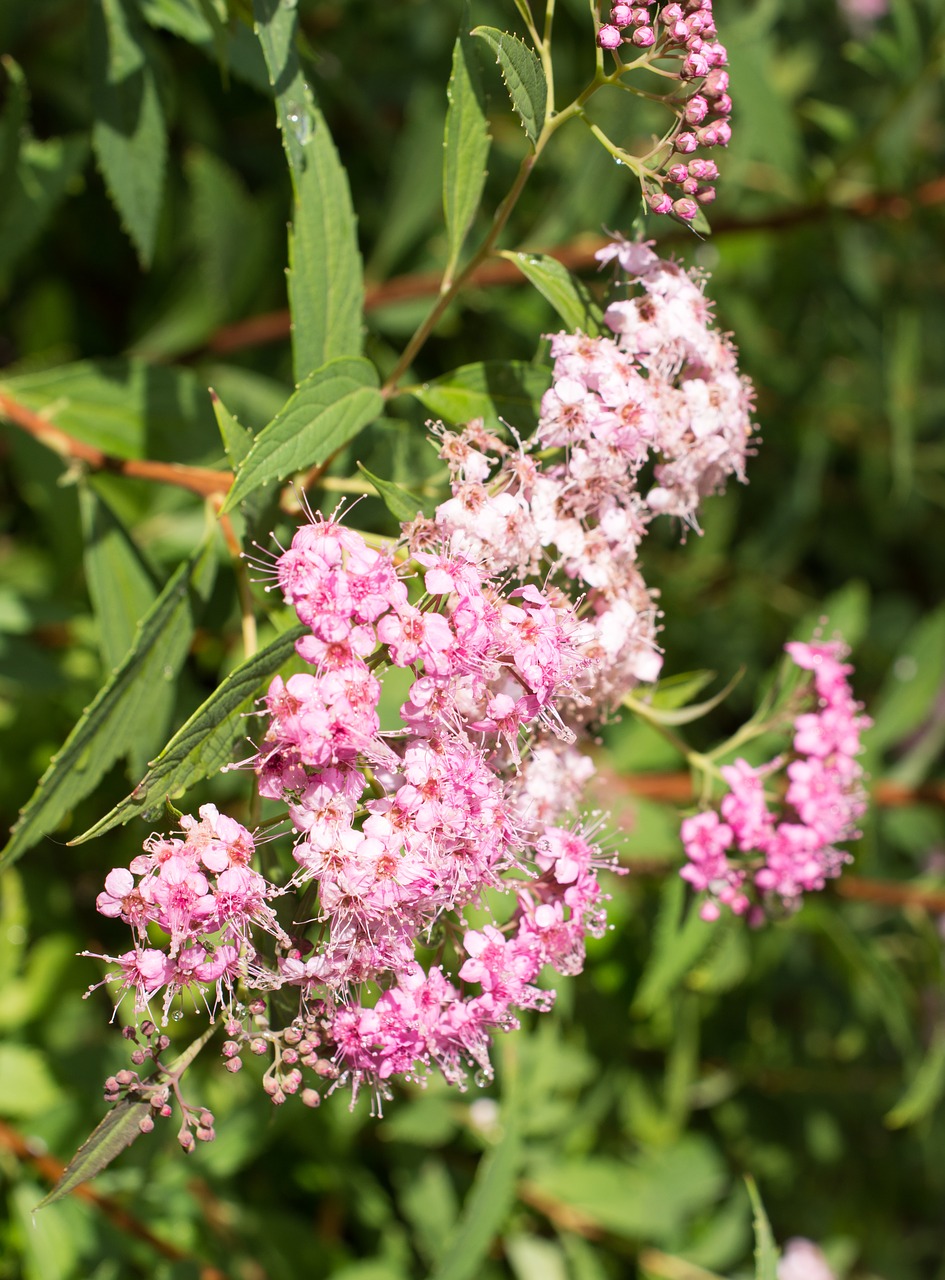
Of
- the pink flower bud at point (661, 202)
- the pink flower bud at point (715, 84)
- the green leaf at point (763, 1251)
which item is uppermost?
the pink flower bud at point (715, 84)

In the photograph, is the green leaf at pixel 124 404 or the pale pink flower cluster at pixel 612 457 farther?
the green leaf at pixel 124 404

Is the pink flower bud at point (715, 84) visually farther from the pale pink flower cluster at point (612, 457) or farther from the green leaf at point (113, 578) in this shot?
the green leaf at point (113, 578)

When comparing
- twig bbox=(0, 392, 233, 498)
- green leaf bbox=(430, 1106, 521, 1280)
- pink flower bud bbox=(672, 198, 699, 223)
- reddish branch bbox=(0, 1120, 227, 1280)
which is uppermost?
pink flower bud bbox=(672, 198, 699, 223)

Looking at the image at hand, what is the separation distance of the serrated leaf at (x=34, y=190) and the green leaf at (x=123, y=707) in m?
0.95

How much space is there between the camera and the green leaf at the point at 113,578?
1780 mm

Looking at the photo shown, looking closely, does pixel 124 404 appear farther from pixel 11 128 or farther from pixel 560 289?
pixel 560 289

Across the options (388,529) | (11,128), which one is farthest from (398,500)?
(11,128)

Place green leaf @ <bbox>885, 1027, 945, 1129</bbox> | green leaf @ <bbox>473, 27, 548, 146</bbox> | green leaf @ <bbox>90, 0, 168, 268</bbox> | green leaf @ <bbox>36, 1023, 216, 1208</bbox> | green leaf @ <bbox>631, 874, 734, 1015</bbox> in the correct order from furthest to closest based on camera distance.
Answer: green leaf @ <bbox>885, 1027, 945, 1129</bbox> → green leaf @ <bbox>631, 874, 734, 1015</bbox> → green leaf @ <bbox>90, 0, 168, 268</bbox> → green leaf @ <bbox>473, 27, 548, 146</bbox> → green leaf @ <bbox>36, 1023, 216, 1208</bbox>

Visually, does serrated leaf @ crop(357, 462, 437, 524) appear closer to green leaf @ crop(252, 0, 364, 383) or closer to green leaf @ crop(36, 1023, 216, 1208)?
green leaf @ crop(252, 0, 364, 383)

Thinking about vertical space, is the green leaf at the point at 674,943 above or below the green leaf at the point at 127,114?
below

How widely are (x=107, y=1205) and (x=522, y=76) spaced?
6.25 feet

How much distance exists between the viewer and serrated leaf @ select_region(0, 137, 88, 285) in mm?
2053

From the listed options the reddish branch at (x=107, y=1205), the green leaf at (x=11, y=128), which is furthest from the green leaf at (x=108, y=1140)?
the green leaf at (x=11, y=128)

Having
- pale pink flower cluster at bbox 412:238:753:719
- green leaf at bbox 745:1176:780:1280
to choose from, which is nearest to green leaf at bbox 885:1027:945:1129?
green leaf at bbox 745:1176:780:1280
